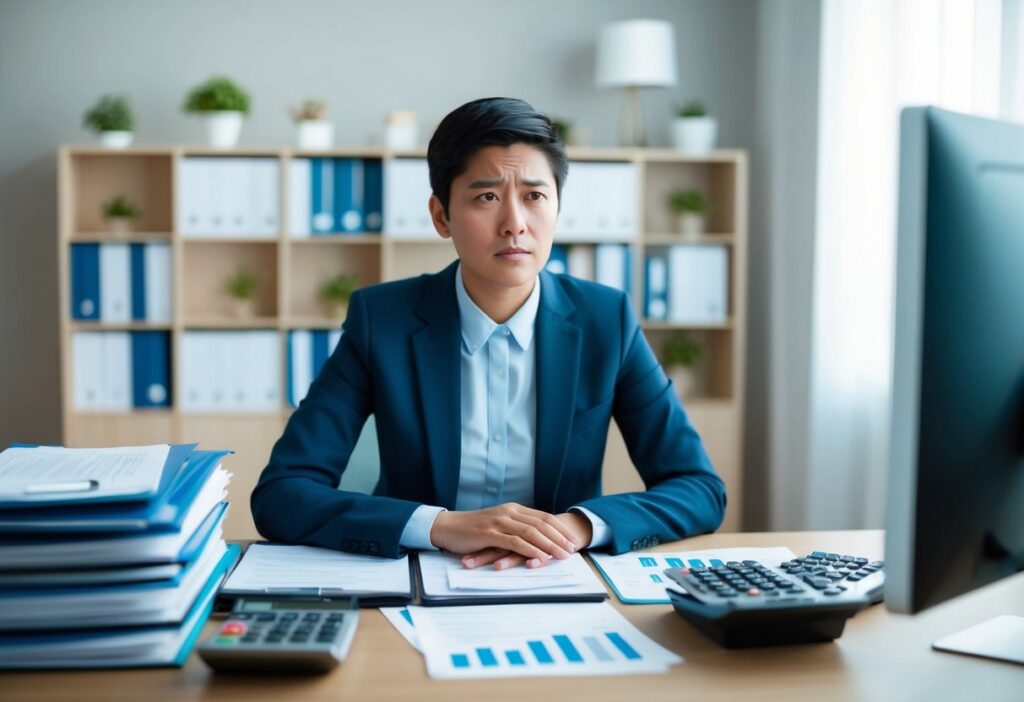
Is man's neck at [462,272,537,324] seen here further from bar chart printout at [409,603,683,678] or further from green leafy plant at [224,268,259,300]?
green leafy plant at [224,268,259,300]

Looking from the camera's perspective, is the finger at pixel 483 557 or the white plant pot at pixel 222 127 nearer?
the finger at pixel 483 557

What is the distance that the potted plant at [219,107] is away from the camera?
3.78 metres

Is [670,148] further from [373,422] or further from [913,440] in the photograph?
[913,440]

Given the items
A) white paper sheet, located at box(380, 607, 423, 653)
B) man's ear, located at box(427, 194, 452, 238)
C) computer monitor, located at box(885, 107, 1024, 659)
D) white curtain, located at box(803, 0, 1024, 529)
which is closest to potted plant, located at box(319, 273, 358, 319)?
white curtain, located at box(803, 0, 1024, 529)

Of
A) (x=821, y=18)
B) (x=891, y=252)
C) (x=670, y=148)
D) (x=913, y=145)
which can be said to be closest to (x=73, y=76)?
(x=670, y=148)

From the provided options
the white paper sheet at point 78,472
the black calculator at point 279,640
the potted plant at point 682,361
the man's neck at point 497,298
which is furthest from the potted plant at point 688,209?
the black calculator at point 279,640

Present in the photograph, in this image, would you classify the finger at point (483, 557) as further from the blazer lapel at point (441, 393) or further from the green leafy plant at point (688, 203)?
the green leafy plant at point (688, 203)

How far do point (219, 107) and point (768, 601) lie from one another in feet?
10.5

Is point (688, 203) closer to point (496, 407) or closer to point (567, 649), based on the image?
point (496, 407)

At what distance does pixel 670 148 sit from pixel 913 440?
3430 mm

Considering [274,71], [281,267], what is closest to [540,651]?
[281,267]

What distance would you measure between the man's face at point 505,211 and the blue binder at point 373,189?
2.11 metres

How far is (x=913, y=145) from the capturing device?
879 millimetres

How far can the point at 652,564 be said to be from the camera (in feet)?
4.67
